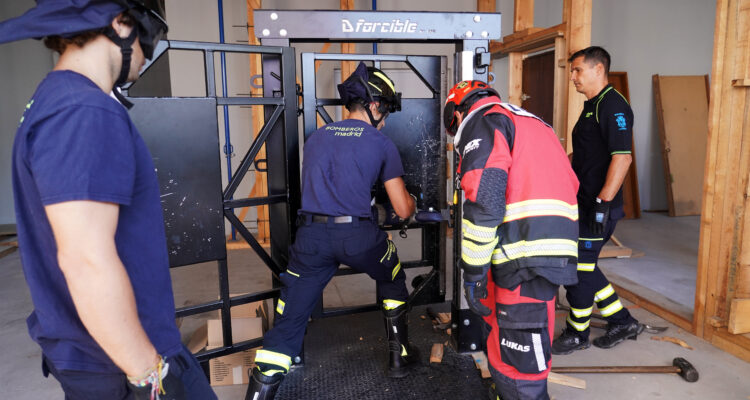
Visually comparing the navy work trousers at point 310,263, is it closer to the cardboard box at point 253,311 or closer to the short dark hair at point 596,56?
the cardboard box at point 253,311

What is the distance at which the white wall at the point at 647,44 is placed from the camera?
8.37 meters

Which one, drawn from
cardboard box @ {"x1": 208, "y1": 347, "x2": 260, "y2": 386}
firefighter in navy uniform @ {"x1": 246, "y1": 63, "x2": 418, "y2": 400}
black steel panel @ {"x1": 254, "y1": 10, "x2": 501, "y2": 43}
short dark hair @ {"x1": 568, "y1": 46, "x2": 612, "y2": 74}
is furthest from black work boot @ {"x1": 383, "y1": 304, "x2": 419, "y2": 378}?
short dark hair @ {"x1": 568, "y1": 46, "x2": 612, "y2": 74}

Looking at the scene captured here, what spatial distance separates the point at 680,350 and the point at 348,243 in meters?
2.74

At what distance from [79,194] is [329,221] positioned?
6.00 feet

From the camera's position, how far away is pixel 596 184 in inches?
144

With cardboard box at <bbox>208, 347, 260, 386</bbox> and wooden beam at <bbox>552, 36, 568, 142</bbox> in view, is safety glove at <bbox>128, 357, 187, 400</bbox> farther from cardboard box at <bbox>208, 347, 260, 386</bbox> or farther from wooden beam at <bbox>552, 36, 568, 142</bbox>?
wooden beam at <bbox>552, 36, 568, 142</bbox>

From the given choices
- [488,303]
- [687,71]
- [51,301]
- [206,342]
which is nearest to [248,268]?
[206,342]

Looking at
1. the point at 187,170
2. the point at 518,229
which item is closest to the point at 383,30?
the point at 187,170

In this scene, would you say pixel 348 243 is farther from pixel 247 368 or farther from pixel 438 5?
pixel 438 5

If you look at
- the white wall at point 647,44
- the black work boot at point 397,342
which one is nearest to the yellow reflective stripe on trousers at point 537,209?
the black work boot at point 397,342

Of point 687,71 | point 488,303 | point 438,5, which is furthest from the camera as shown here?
point 687,71

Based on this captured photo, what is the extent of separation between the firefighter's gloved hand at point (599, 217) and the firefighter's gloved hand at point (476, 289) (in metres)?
1.52

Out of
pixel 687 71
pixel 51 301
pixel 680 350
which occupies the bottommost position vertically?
pixel 680 350

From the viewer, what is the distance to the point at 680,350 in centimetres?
367
